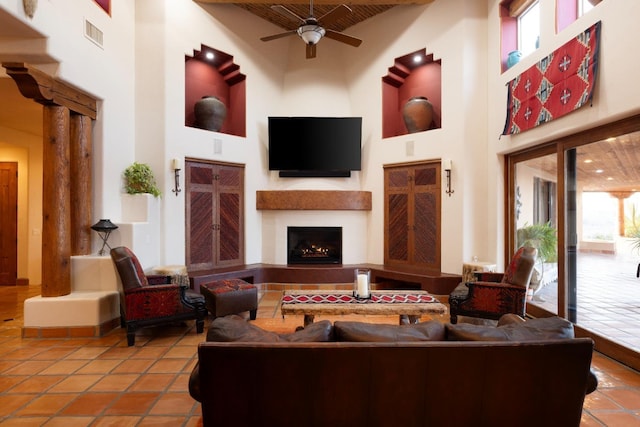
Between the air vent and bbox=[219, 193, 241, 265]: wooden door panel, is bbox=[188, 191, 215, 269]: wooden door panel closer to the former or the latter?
bbox=[219, 193, 241, 265]: wooden door panel

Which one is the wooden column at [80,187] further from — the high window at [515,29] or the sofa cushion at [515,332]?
the high window at [515,29]

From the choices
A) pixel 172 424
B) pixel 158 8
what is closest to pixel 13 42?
pixel 158 8

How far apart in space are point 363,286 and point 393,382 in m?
2.05

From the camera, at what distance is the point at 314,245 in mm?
6973

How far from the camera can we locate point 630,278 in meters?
3.66

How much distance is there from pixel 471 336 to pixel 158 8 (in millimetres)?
6080

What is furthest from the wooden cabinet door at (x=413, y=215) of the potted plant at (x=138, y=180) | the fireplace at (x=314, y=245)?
the potted plant at (x=138, y=180)

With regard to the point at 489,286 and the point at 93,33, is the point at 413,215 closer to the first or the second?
the point at 489,286

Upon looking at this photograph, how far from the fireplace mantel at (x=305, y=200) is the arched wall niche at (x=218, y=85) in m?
1.20

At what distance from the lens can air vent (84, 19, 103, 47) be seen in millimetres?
4406

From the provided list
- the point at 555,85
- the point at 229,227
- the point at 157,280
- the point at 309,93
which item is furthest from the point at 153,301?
the point at 555,85

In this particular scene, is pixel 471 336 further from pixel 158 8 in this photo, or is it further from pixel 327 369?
pixel 158 8

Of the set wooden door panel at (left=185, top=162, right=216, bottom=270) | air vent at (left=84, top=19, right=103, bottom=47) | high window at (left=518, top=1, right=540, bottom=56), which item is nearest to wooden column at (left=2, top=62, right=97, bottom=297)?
air vent at (left=84, top=19, right=103, bottom=47)

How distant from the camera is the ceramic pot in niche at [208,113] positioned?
6.17 meters
